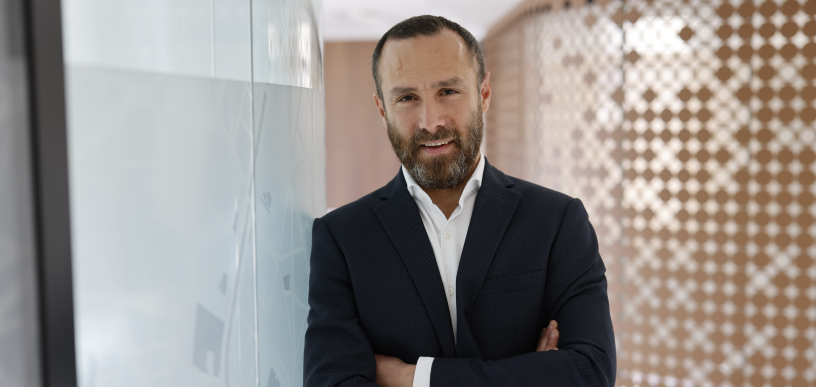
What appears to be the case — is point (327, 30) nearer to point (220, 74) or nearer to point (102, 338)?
point (220, 74)

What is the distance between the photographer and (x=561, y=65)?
3998 millimetres

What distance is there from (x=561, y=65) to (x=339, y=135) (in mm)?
4973

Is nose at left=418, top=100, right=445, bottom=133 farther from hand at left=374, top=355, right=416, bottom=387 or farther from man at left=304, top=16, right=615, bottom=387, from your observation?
hand at left=374, top=355, right=416, bottom=387

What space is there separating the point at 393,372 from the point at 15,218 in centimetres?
99

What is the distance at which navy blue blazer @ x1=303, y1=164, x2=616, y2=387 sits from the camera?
1.40 meters

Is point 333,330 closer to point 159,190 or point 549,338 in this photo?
point 549,338

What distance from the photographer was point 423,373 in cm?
134

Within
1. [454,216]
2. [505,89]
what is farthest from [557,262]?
[505,89]

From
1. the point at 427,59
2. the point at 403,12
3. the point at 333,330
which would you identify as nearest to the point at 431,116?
the point at 427,59

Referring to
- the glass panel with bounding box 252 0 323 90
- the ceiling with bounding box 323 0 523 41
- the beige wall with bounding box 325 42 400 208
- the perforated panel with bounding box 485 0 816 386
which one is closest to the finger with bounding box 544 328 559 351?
the glass panel with bounding box 252 0 323 90

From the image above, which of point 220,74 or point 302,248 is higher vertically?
point 220,74

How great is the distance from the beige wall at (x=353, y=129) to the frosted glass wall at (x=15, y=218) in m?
7.73

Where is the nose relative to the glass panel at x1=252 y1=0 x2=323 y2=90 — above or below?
below

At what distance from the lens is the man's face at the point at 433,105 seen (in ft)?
4.94
